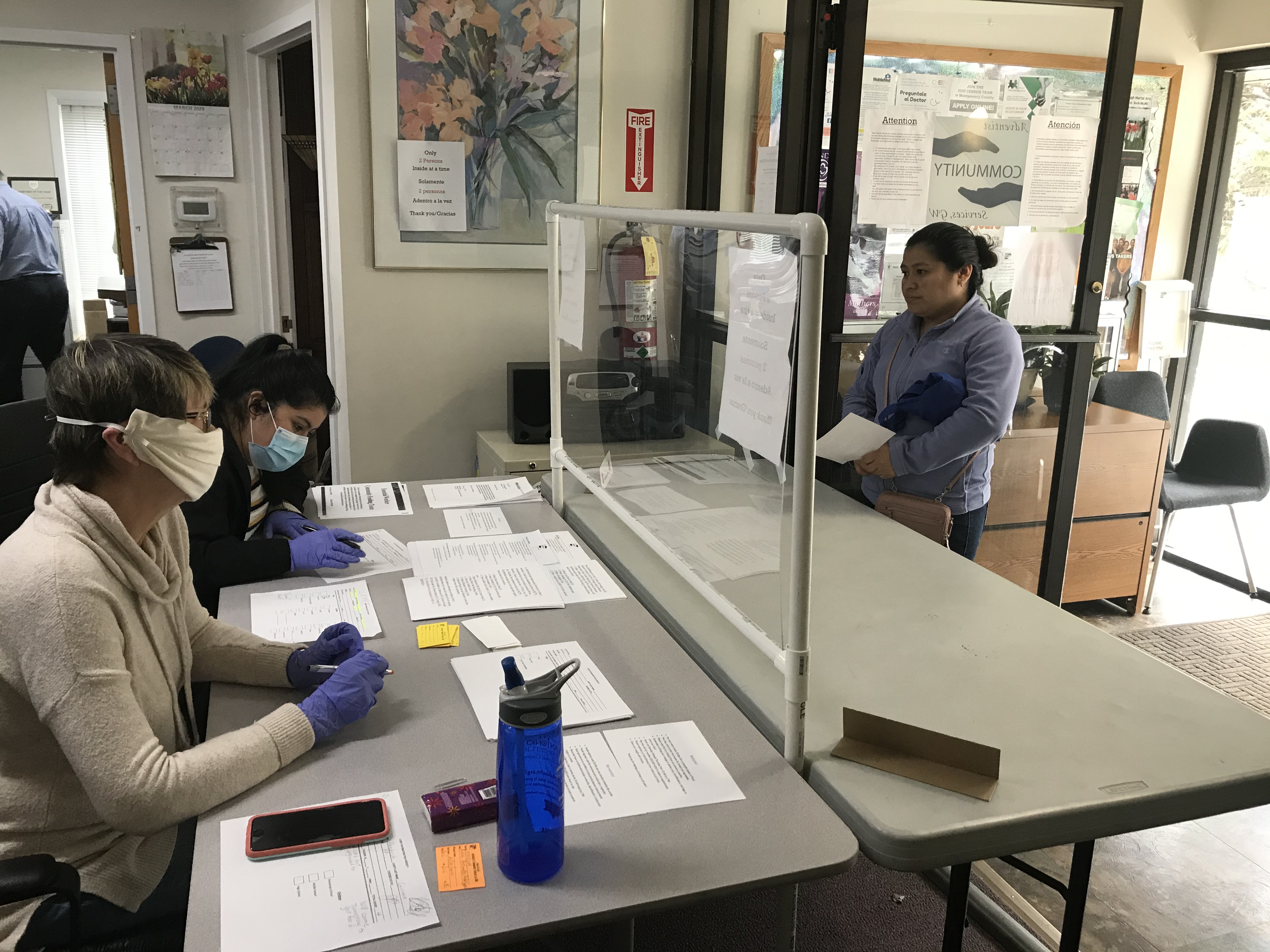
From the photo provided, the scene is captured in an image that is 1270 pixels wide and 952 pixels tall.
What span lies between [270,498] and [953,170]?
215cm

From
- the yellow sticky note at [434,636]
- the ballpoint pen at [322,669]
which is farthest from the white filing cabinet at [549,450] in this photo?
the ballpoint pen at [322,669]

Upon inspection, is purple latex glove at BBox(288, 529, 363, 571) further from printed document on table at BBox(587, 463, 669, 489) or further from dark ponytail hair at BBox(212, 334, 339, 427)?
printed document on table at BBox(587, 463, 669, 489)

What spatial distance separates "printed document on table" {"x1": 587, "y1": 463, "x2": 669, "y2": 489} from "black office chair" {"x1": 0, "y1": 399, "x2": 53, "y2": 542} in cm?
112

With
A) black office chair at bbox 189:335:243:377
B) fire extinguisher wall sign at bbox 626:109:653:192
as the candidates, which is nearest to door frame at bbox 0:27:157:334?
black office chair at bbox 189:335:243:377

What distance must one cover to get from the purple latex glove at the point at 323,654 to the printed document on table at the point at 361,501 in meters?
0.78

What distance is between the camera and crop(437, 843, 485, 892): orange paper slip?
41.2 inches

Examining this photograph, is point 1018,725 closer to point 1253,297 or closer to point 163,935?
point 163,935

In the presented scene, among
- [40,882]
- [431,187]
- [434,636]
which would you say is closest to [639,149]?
[431,187]

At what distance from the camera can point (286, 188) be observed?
14.1ft

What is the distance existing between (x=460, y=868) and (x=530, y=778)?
5.7 inches

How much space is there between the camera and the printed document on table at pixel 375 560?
191cm

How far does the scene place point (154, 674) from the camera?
1.30 m

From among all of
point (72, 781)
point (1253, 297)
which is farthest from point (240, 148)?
point (1253, 297)

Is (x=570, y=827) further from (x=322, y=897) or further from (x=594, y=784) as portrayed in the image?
(x=322, y=897)
